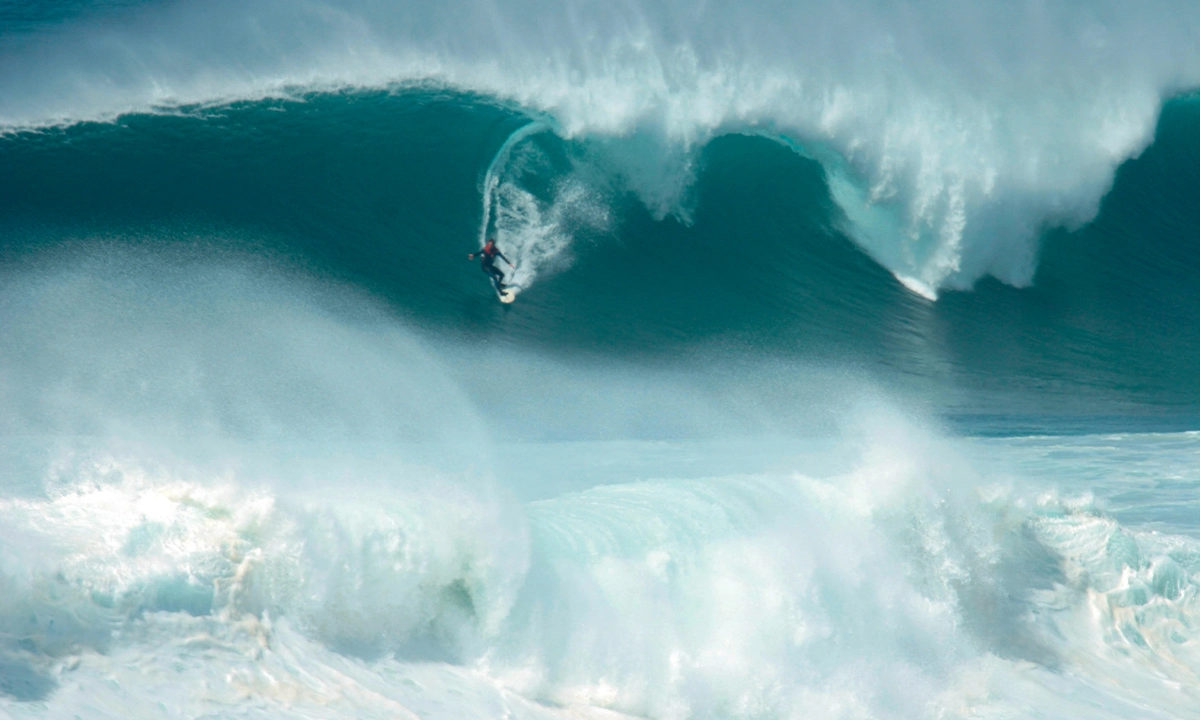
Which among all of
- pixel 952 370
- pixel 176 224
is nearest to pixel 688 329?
pixel 952 370

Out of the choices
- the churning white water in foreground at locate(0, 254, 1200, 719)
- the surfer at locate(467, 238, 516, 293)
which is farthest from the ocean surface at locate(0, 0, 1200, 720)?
the surfer at locate(467, 238, 516, 293)

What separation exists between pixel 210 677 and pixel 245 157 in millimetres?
7097

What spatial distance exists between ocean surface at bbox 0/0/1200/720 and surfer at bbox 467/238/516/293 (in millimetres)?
231

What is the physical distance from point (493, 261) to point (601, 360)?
1558 mm

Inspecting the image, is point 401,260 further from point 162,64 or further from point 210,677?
point 210,677

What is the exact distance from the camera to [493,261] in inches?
374

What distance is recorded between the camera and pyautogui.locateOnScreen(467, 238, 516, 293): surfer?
9359mm

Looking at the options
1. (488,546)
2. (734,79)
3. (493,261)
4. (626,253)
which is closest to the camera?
(488,546)

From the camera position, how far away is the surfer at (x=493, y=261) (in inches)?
368

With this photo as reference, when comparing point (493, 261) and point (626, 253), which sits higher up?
point (626, 253)

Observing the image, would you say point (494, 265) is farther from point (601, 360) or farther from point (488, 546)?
point (488, 546)

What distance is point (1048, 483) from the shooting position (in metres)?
8.02

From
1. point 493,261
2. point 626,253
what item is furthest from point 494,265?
point 626,253

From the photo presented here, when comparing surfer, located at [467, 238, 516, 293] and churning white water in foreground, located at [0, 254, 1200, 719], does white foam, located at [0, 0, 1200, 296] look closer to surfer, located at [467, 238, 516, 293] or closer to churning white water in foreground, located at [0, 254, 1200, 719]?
surfer, located at [467, 238, 516, 293]
